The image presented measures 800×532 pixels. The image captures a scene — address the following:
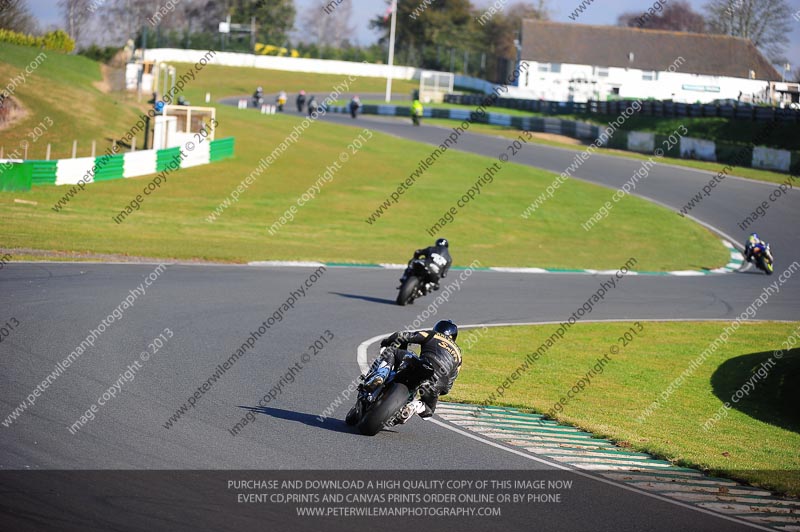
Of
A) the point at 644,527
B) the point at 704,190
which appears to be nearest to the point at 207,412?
the point at 644,527

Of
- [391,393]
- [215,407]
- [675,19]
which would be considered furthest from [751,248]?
[675,19]

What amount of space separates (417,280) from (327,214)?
15.6 m

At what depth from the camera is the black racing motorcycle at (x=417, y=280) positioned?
18.2 metres

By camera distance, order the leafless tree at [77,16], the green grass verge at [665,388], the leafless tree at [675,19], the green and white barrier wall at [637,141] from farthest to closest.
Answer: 1. the leafless tree at [675,19]
2. the leafless tree at [77,16]
3. the green and white barrier wall at [637,141]
4. the green grass verge at [665,388]

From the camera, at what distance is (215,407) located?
9711mm

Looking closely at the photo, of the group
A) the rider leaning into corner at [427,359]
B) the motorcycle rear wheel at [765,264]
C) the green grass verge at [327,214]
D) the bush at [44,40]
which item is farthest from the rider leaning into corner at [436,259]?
the bush at [44,40]

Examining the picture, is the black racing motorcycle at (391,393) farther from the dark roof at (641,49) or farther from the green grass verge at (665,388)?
the dark roof at (641,49)

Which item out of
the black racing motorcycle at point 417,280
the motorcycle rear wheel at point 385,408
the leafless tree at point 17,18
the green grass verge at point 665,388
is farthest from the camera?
the leafless tree at point 17,18

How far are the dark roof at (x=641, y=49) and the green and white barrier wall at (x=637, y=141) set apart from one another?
21.9 metres

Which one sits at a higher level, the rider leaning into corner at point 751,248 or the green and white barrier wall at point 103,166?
the green and white barrier wall at point 103,166

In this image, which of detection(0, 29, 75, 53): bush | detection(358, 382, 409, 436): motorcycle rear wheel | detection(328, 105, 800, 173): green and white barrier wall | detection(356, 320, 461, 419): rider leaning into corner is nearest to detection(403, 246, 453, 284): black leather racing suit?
detection(356, 320, 461, 419): rider leaning into corner

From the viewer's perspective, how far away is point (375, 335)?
15695 mm

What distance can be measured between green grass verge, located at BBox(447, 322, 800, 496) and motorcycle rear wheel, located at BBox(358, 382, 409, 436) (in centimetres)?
284

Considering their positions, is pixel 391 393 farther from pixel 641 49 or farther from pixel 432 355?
pixel 641 49
